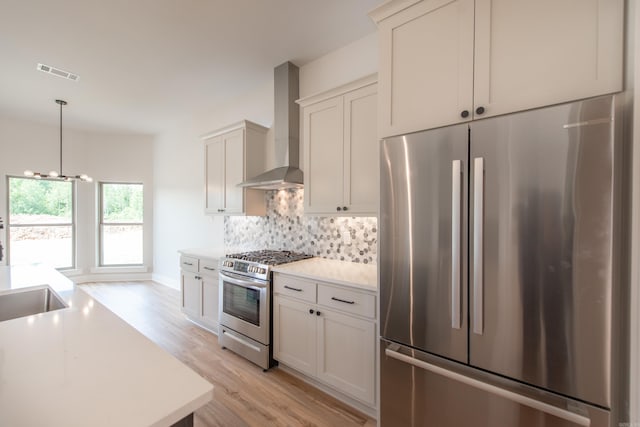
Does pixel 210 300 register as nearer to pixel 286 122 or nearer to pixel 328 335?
pixel 328 335

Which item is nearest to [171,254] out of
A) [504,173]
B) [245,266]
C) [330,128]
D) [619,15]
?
[245,266]

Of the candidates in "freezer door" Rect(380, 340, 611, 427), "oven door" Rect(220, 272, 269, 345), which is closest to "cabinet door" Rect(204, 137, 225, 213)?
"oven door" Rect(220, 272, 269, 345)

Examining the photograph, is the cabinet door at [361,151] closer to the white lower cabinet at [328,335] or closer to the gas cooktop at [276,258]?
the white lower cabinet at [328,335]

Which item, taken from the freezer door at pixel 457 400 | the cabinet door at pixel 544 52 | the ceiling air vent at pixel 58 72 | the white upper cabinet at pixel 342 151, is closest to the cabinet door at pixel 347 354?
the freezer door at pixel 457 400

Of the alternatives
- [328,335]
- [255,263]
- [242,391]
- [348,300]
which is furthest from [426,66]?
[242,391]

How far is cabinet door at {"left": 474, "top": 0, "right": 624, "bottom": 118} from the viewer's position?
109 cm

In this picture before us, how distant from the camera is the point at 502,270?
127cm

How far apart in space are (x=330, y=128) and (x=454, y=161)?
53.3 inches

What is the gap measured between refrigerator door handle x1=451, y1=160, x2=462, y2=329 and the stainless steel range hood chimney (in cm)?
196

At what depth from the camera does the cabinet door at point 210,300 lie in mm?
3260

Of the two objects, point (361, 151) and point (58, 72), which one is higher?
point (58, 72)

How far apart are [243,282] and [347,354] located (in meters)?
1.25

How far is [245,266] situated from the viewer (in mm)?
2764

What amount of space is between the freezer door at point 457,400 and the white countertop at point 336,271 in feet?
1.60
